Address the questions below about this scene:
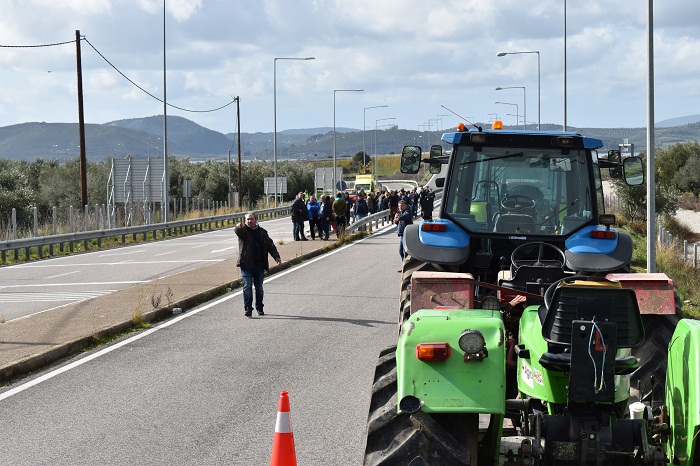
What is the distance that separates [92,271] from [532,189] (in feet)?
62.8

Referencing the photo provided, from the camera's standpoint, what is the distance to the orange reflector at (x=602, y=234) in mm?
8398

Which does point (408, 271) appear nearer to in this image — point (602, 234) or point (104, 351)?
point (602, 234)

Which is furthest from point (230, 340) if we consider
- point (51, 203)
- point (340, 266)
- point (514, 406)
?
point (51, 203)

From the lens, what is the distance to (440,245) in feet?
28.3

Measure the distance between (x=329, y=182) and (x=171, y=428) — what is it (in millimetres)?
68874

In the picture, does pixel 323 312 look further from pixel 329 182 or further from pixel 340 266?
pixel 329 182

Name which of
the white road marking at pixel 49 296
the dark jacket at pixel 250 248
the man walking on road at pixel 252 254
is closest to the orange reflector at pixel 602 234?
the man walking on road at pixel 252 254

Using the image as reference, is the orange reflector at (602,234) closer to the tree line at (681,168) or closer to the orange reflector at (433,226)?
the orange reflector at (433,226)

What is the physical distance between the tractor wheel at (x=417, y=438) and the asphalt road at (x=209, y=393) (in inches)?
103

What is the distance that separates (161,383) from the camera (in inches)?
430

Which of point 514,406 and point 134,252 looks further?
point 134,252

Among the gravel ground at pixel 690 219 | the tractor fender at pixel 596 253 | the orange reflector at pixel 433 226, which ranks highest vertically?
the orange reflector at pixel 433 226

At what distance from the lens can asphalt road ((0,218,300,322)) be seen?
19.6 m

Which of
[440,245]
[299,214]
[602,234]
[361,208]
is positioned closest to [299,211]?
[299,214]
